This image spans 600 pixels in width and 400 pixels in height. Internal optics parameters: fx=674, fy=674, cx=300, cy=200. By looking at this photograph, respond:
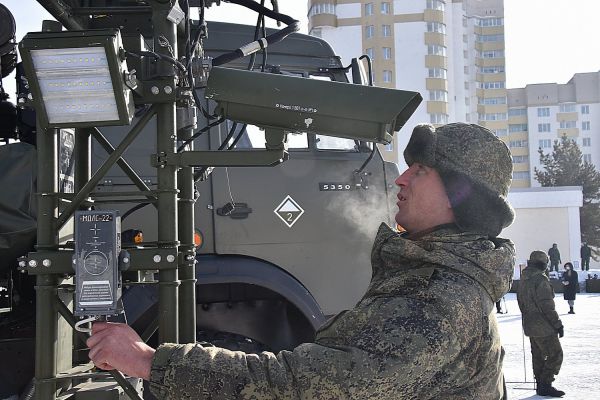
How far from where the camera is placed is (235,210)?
162 inches

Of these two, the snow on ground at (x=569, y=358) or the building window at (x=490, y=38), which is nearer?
the snow on ground at (x=569, y=358)

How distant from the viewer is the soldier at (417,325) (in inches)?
67.8

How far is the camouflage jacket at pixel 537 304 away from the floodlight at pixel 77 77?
709 cm

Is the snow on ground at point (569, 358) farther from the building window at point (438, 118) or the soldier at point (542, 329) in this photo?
the building window at point (438, 118)

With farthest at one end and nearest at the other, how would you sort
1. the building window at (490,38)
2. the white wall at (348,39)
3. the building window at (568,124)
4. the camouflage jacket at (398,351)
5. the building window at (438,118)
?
1. the building window at (568,124)
2. the building window at (490,38)
3. the building window at (438,118)
4. the white wall at (348,39)
5. the camouflage jacket at (398,351)

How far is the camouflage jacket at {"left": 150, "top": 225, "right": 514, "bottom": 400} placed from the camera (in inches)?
67.4

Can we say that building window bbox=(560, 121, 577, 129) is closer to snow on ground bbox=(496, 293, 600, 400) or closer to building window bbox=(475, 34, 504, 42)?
building window bbox=(475, 34, 504, 42)

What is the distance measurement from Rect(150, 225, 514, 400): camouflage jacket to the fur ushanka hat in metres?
0.10

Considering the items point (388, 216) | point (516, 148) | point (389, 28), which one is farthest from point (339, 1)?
point (388, 216)

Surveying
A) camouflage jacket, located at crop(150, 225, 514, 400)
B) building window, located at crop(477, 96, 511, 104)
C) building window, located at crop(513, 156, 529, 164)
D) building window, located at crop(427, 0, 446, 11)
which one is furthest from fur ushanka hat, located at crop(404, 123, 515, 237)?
building window, located at crop(513, 156, 529, 164)

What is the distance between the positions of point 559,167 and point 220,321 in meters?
54.2

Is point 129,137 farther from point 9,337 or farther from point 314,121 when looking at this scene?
point 9,337

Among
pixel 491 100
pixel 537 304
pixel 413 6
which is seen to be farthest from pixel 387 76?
pixel 537 304

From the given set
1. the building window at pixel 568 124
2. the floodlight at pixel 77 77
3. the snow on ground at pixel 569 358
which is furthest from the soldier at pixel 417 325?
the building window at pixel 568 124
